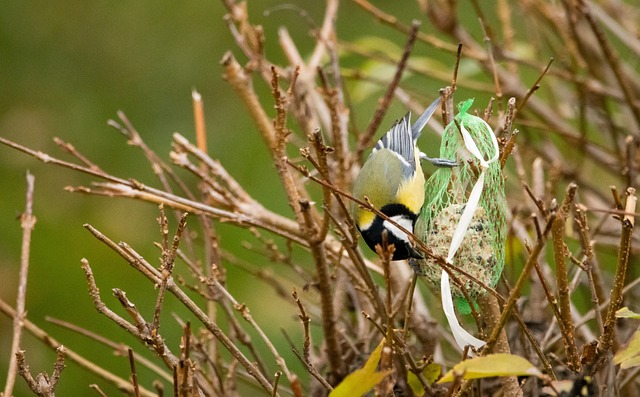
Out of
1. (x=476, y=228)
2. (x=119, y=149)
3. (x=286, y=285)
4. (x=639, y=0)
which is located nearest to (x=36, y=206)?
(x=119, y=149)

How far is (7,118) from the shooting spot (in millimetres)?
5352

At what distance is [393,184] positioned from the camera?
2.10 m

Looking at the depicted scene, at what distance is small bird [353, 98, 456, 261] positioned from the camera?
1.96m

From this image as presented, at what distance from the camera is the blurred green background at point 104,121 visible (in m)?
4.12

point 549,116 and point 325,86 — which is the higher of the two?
point 325,86

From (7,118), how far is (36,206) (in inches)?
34.3

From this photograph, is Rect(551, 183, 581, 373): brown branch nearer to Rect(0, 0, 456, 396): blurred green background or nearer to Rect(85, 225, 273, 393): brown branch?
Rect(85, 225, 273, 393): brown branch

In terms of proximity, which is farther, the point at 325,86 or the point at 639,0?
the point at 639,0

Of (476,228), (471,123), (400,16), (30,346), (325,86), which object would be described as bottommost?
(30,346)

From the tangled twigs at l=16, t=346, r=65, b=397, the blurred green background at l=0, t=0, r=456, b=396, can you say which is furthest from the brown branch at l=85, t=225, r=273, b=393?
the blurred green background at l=0, t=0, r=456, b=396

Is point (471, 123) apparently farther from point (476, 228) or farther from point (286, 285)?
point (286, 285)

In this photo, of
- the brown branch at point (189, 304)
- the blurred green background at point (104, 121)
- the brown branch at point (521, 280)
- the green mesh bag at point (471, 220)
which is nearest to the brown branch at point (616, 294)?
the brown branch at point (521, 280)

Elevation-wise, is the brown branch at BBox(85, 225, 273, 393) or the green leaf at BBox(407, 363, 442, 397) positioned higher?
the brown branch at BBox(85, 225, 273, 393)

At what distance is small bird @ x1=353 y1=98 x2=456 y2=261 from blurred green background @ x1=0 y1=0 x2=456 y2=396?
75.1 inches
